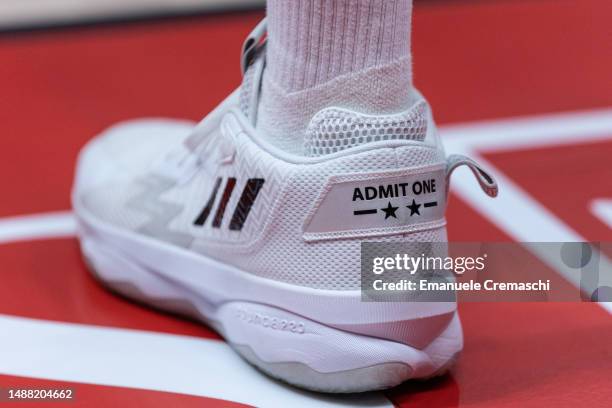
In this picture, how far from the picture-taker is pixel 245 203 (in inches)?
39.5

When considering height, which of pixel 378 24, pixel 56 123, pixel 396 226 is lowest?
pixel 56 123

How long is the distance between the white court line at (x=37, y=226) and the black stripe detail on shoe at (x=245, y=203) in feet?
1.58

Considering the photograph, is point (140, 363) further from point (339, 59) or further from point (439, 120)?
point (439, 120)

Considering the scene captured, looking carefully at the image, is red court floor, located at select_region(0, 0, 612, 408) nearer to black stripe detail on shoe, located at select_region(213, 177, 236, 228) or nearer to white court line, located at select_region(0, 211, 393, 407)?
white court line, located at select_region(0, 211, 393, 407)

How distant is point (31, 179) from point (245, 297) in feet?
2.29

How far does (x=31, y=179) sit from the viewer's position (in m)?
1.59

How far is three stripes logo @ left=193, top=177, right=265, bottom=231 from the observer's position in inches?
38.9

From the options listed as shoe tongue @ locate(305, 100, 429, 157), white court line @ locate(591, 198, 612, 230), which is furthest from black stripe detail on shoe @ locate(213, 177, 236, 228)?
white court line @ locate(591, 198, 612, 230)

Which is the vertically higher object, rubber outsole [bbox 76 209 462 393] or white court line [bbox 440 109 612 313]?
rubber outsole [bbox 76 209 462 393]

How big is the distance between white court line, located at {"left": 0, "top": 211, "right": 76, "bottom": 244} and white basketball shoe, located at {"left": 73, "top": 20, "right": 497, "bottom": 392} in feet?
1.21

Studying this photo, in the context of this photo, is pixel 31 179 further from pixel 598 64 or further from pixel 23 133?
pixel 598 64

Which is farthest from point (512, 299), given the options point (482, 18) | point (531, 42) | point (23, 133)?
point (482, 18)
